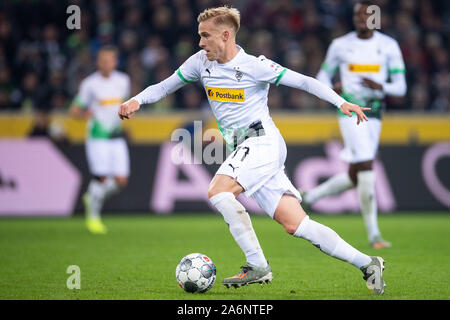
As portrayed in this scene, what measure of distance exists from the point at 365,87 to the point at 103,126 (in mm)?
4532

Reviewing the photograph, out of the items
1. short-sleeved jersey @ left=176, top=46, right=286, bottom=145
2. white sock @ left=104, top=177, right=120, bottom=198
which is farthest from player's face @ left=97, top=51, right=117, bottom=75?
short-sleeved jersey @ left=176, top=46, right=286, bottom=145

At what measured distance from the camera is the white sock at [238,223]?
6.08 metres

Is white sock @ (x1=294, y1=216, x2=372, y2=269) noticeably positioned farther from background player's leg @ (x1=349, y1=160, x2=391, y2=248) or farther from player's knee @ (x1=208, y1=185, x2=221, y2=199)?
background player's leg @ (x1=349, y1=160, x2=391, y2=248)

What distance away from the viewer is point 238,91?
6.31 meters

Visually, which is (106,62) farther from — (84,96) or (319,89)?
(319,89)

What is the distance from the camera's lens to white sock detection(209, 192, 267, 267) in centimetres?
608

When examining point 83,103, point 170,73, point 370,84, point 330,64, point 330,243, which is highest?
point 330,64

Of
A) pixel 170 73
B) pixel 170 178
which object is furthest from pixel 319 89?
pixel 170 73

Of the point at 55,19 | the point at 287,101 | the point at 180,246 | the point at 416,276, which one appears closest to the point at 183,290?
the point at 416,276

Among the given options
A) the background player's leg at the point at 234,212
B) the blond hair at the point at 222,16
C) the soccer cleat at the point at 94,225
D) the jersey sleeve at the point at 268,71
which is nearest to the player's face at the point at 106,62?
the soccer cleat at the point at 94,225

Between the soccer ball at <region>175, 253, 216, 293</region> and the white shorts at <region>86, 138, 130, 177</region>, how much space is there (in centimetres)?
627
